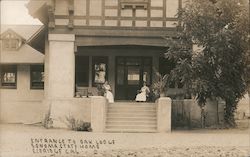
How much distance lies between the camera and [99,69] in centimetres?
2789

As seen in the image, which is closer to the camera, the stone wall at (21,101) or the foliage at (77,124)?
the foliage at (77,124)

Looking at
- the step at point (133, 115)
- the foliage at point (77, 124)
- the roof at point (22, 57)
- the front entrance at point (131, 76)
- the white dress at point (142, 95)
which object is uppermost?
the roof at point (22, 57)

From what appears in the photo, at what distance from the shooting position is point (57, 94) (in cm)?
2366

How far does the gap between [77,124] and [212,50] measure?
21.1ft

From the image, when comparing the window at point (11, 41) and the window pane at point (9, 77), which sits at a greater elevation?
the window at point (11, 41)

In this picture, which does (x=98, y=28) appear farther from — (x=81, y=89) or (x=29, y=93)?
(x=29, y=93)

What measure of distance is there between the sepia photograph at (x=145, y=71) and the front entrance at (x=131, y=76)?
0.17ft

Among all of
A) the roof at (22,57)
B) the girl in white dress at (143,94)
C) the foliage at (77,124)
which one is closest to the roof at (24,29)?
the roof at (22,57)

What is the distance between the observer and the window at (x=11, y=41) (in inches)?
1374

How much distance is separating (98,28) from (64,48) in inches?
69.6

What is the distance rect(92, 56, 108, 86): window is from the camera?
90.8 feet

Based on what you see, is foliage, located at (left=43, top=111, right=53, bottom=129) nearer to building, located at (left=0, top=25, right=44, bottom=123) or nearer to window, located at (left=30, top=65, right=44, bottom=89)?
building, located at (left=0, top=25, right=44, bottom=123)

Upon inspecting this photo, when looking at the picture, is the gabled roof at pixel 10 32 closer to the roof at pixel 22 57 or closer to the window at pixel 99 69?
the roof at pixel 22 57
